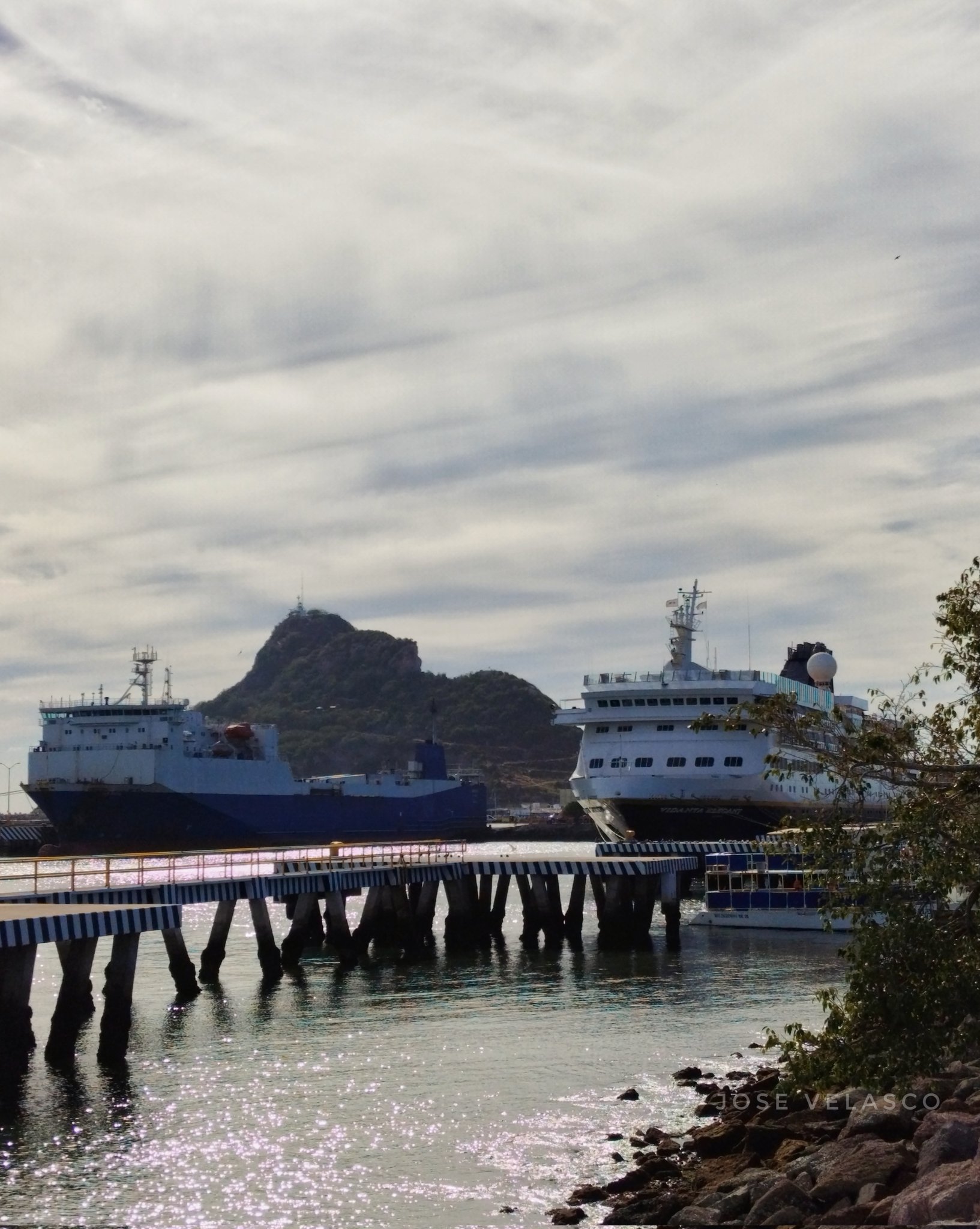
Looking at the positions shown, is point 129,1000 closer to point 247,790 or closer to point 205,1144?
point 205,1144

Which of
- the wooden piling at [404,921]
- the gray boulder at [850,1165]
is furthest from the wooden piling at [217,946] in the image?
the gray boulder at [850,1165]

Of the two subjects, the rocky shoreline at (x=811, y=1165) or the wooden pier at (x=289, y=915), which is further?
the wooden pier at (x=289, y=915)

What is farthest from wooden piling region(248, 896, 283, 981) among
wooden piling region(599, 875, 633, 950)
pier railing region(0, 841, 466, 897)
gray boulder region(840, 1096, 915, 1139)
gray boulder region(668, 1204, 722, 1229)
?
gray boulder region(668, 1204, 722, 1229)

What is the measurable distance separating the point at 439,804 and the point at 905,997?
4195 inches

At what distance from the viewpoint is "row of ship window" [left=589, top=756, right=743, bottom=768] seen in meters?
68.7

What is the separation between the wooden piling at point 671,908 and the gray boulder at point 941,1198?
28.9 meters

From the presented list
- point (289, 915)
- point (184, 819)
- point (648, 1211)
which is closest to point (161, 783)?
point (184, 819)

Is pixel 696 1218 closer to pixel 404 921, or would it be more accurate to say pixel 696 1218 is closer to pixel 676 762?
pixel 404 921

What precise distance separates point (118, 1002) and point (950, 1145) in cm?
1537

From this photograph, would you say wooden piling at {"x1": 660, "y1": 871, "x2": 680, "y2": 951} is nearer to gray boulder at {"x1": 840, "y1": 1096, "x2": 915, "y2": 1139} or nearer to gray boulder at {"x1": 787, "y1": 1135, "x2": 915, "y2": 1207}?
gray boulder at {"x1": 840, "y1": 1096, "x2": 915, "y2": 1139}

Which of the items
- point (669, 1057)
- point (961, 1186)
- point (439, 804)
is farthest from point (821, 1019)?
A: point (439, 804)

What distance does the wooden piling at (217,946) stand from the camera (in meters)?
35.4

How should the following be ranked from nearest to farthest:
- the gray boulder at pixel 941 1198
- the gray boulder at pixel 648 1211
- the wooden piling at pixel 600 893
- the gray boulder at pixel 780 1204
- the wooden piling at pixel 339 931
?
the gray boulder at pixel 941 1198
the gray boulder at pixel 780 1204
the gray boulder at pixel 648 1211
the wooden piling at pixel 339 931
the wooden piling at pixel 600 893

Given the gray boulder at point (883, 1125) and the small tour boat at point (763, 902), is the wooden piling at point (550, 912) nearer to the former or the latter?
the small tour boat at point (763, 902)
